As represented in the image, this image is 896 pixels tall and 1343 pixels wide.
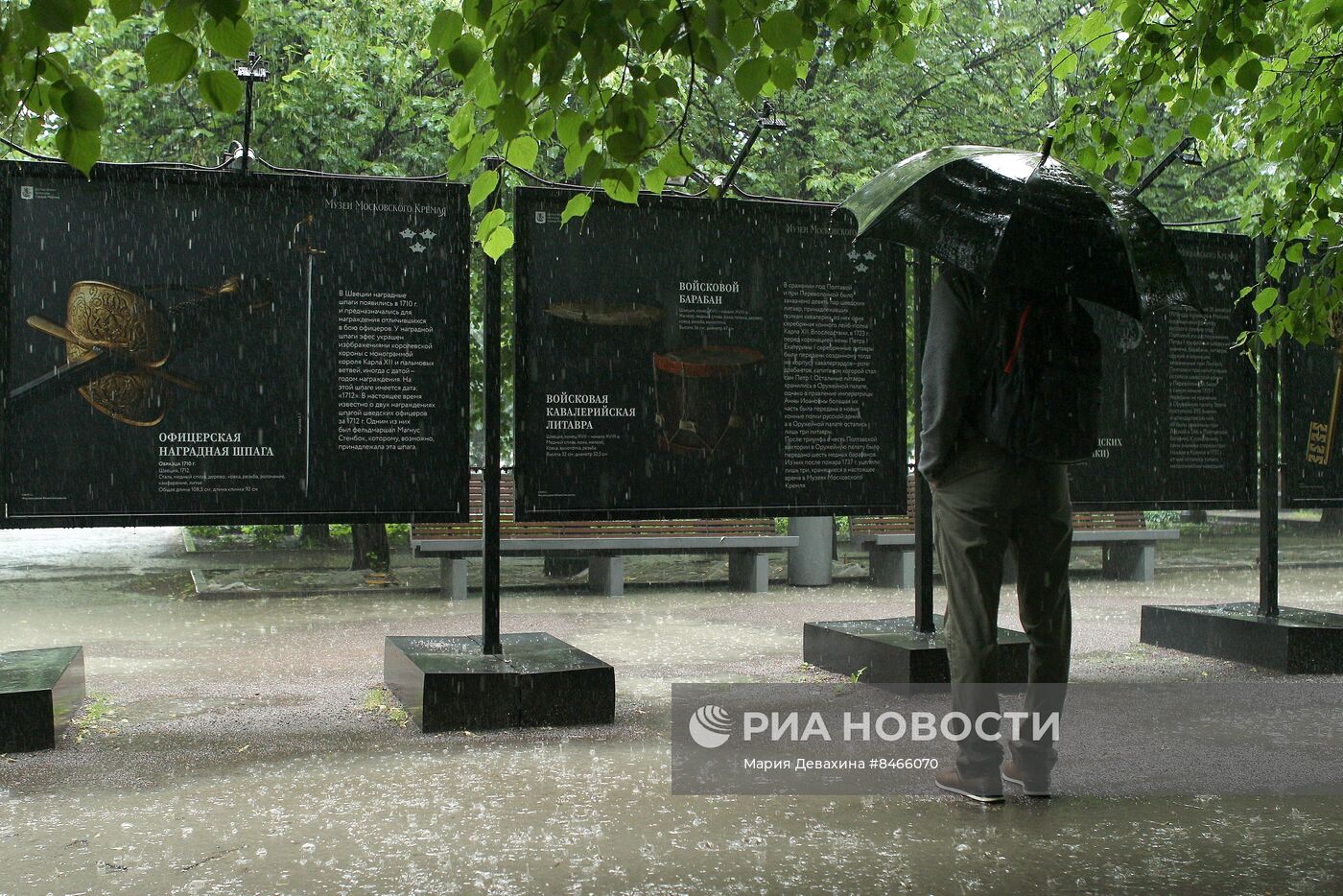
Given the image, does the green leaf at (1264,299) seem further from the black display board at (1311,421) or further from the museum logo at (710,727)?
the museum logo at (710,727)

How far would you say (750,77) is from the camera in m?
3.66

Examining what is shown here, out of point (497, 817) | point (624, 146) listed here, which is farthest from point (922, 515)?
point (624, 146)

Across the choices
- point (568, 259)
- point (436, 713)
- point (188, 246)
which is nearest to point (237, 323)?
point (188, 246)

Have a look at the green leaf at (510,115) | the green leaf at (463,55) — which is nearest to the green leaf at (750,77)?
the green leaf at (510,115)

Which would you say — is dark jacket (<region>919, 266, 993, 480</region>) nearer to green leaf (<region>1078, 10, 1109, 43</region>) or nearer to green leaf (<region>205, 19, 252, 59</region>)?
green leaf (<region>1078, 10, 1109, 43</region>)

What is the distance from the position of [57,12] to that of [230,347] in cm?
369

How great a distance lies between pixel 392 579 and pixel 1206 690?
8010 millimetres

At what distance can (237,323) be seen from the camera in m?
6.14

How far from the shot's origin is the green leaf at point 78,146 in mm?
2824

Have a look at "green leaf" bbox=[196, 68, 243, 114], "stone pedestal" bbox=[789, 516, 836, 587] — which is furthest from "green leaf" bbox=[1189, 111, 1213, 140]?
"stone pedestal" bbox=[789, 516, 836, 587]

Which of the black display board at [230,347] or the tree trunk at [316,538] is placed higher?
the black display board at [230,347]

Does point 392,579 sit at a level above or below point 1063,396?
below

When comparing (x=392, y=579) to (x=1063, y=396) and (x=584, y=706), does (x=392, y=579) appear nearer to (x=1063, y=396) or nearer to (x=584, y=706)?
(x=584, y=706)

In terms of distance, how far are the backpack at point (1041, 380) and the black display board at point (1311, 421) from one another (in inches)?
165
